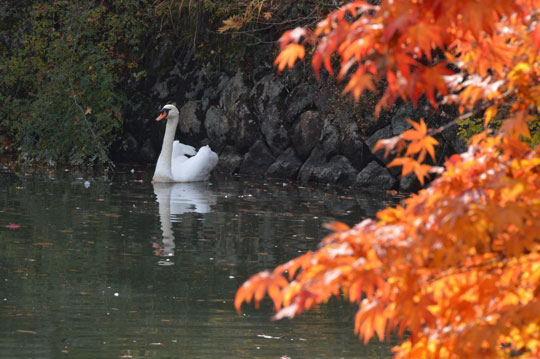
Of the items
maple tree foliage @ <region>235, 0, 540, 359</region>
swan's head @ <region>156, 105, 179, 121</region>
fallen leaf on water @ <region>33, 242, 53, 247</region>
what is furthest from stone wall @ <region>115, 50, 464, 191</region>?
maple tree foliage @ <region>235, 0, 540, 359</region>

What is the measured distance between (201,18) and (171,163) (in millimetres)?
3063

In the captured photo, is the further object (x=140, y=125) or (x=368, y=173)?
(x=140, y=125)

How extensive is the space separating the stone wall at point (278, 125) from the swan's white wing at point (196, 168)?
4.60 feet

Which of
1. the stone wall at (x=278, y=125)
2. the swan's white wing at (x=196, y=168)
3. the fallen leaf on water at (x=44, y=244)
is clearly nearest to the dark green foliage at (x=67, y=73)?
the stone wall at (x=278, y=125)

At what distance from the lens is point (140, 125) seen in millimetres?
17734

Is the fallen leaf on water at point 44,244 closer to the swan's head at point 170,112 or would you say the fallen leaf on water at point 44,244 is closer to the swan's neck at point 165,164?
the swan's neck at point 165,164

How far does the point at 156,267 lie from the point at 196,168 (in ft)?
22.4

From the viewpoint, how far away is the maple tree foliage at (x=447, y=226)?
2.94m

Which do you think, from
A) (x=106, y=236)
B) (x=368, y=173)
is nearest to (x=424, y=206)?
(x=106, y=236)

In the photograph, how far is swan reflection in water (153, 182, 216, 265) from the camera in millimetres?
8664

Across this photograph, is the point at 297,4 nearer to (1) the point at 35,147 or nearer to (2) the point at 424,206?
(1) the point at 35,147

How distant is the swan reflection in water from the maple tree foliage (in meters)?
4.83

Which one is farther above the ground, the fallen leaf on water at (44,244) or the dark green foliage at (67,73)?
the dark green foliage at (67,73)

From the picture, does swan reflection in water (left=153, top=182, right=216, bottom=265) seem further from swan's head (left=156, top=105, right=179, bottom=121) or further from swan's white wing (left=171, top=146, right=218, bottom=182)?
swan's head (left=156, top=105, right=179, bottom=121)
